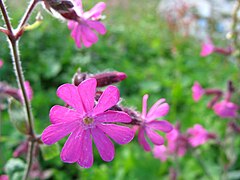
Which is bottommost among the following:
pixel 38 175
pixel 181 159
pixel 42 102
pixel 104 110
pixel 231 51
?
pixel 181 159

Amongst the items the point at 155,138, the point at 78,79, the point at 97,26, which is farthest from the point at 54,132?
the point at 97,26

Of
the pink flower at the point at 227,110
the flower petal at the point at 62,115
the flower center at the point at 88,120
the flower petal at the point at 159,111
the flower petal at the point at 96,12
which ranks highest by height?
the flower petal at the point at 96,12

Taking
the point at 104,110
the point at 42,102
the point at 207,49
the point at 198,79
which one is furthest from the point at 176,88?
the point at 104,110

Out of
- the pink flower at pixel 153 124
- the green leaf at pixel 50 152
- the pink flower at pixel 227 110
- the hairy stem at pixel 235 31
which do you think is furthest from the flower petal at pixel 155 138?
the hairy stem at pixel 235 31

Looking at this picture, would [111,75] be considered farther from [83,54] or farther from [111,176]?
[83,54]

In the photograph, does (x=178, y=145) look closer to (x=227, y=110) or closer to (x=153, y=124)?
(x=227, y=110)

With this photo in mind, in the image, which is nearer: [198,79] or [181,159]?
[181,159]

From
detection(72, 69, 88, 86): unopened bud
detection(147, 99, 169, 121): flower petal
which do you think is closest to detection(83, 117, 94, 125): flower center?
detection(72, 69, 88, 86): unopened bud

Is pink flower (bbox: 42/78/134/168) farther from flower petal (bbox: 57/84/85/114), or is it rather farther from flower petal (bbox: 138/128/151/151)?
flower petal (bbox: 138/128/151/151)

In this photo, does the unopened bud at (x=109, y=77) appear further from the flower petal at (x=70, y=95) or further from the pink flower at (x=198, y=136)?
the pink flower at (x=198, y=136)
